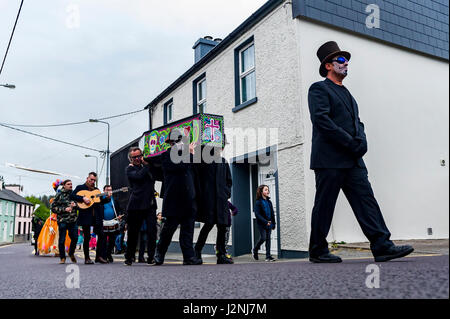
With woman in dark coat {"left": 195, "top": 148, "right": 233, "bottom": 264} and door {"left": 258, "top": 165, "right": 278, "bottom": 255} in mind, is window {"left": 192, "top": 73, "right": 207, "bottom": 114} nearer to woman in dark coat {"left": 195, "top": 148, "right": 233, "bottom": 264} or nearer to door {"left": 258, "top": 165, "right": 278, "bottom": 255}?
door {"left": 258, "top": 165, "right": 278, "bottom": 255}

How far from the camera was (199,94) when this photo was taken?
559 inches

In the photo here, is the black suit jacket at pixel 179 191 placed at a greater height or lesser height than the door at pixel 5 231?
greater

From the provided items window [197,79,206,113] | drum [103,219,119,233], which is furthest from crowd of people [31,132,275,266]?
window [197,79,206,113]

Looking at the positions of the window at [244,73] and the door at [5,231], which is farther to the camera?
the door at [5,231]

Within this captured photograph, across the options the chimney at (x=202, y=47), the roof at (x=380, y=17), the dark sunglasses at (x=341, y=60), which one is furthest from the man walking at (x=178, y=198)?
the chimney at (x=202, y=47)

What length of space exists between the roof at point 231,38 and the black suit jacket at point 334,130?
6.57m

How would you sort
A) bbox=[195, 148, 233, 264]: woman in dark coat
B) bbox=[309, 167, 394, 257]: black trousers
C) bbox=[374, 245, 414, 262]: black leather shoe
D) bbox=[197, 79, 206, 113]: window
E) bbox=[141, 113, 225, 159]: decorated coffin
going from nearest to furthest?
bbox=[374, 245, 414, 262]: black leather shoe
bbox=[309, 167, 394, 257]: black trousers
bbox=[195, 148, 233, 264]: woman in dark coat
bbox=[141, 113, 225, 159]: decorated coffin
bbox=[197, 79, 206, 113]: window

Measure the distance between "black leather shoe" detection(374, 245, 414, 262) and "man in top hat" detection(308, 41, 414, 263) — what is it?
311 millimetres

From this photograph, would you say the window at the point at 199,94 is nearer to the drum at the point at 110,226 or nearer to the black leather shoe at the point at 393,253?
the drum at the point at 110,226

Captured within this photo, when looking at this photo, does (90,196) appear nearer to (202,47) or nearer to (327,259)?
(327,259)

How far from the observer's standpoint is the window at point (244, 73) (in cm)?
1113

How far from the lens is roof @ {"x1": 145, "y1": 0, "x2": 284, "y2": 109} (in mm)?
10039

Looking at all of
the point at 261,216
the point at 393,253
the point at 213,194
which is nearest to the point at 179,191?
the point at 213,194

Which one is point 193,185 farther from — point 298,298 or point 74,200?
point 298,298
